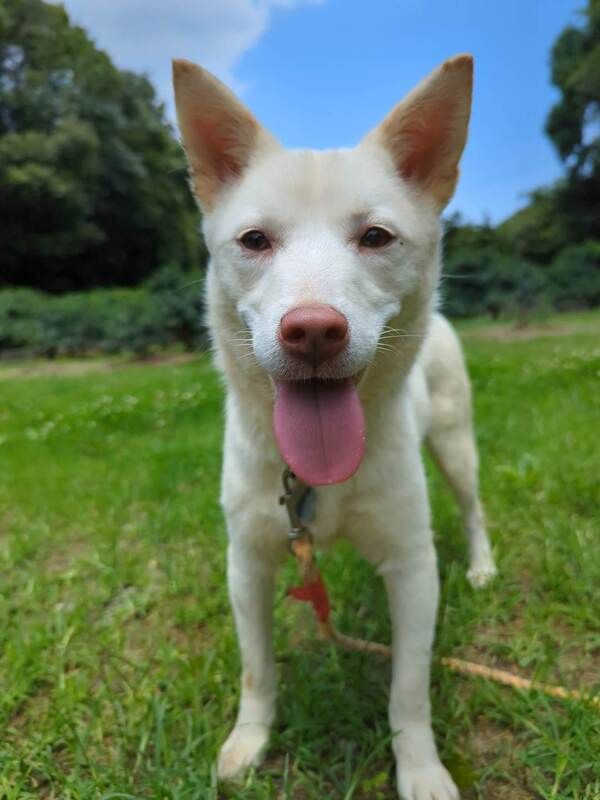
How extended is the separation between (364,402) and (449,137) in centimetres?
89

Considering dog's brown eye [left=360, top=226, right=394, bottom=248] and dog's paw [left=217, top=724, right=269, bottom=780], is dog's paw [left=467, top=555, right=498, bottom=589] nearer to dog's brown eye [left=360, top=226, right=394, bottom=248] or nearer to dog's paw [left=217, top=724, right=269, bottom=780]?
dog's paw [left=217, top=724, right=269, bottom=780]

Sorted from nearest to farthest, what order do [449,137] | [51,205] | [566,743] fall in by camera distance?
[566,743], [449,137], [51,205]

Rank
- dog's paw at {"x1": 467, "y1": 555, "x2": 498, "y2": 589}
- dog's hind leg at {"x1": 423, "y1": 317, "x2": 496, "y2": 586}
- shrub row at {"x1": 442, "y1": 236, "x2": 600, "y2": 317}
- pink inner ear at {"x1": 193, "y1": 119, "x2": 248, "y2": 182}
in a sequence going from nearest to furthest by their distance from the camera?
pink inner ear at {"x1": 193, "y1": 119, "x2": 248, "y2": 182} < dog's paw at {"x1": 467, "y1": 555, "x2": 498, "y2": 589} < dog's hind leg at {"x1": 423, "y1": 317, "x2": 496, "y2": 586} < shrub row at {"x1": 442, "y1": 236, "x2": 600, "y2": 317}

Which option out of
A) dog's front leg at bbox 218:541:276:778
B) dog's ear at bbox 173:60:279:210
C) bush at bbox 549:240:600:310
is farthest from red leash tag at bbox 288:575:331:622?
bush at bbox 549:240:600:310

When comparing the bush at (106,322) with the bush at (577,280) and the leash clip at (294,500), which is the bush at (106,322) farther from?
the bush at (577,280)

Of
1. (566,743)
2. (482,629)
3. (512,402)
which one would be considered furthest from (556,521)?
(512,402)

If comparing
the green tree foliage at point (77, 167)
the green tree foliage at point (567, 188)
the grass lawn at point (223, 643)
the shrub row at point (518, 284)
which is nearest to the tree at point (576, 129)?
the green tree foliage at point (567, 188)

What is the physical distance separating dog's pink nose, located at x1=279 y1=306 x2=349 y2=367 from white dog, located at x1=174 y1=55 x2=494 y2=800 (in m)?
0.04

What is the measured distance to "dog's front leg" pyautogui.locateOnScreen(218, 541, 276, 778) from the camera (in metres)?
2.09

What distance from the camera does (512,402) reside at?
19.5ft

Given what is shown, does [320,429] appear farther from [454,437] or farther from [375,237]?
[454,437]

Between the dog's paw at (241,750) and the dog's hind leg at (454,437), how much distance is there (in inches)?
53.7

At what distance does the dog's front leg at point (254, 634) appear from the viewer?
2.09m

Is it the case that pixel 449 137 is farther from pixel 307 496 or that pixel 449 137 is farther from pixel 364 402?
pixel 307 496
